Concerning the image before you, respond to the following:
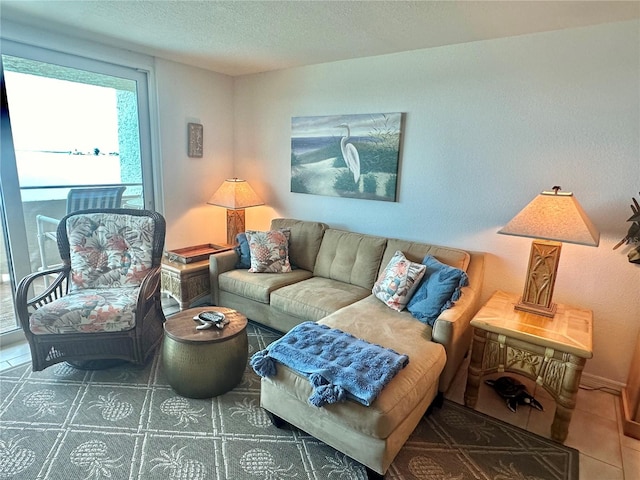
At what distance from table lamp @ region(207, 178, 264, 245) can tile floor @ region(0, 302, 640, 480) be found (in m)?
1.96

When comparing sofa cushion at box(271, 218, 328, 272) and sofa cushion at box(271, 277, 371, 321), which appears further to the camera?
sofa cushion at box(271, 218, 328, 272)

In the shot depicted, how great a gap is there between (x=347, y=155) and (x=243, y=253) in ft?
4.28

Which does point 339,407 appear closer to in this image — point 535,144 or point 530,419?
point 530,419

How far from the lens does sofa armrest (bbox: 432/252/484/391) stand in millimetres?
2105

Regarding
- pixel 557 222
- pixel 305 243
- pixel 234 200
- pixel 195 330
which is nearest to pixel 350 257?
pixel 305 243

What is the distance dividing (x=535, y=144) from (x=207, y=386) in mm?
2649

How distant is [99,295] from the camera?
259cm

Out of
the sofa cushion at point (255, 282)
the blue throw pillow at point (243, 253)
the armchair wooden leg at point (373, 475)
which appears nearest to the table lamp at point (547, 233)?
the armchair wooden leg at point (373, 475)

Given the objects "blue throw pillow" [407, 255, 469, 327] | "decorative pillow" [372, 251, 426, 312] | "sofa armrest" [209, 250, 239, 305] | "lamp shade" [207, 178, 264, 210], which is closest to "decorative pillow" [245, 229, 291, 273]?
"sofa armrest" [209, 250, 239, 305]

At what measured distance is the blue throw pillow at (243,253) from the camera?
334 centimetres

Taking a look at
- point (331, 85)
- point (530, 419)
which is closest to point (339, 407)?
point (530, 419)

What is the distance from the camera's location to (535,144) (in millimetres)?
2484

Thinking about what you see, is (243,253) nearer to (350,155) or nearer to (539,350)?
(350,155)

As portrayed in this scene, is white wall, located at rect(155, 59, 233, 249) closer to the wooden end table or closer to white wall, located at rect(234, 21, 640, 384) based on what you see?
the wooden end table
